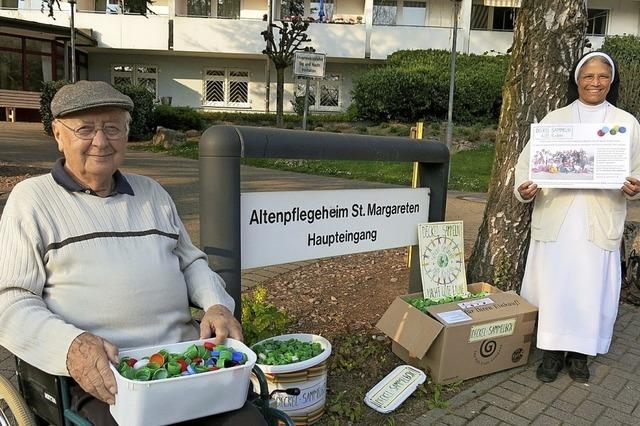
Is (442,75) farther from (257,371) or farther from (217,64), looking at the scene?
(257,371)

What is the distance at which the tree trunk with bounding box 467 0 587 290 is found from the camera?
389 cm

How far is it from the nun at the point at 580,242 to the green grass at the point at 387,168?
7.93m

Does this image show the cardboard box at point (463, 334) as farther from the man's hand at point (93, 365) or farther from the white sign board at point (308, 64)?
the white sign board at point (308, 64)

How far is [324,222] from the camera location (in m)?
3.15

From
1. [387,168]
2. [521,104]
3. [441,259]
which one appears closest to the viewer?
[441,259]

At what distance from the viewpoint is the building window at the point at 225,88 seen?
90.2ft

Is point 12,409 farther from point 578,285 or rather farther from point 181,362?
point 578,285

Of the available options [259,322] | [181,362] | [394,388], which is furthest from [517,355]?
[181,362]

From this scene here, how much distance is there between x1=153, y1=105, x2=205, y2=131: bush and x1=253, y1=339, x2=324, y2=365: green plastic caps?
18135 mm

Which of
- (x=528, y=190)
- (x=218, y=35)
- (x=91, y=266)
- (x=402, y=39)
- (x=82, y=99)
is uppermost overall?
(x=402, y=39)

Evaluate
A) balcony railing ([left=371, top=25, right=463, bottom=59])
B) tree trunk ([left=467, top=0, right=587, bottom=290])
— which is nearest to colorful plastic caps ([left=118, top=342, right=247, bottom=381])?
tree trunk ([left=467, top=0, right=587, bottom=290])

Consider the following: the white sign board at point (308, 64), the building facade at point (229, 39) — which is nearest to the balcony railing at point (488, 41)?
the building facade at point (229, 39)

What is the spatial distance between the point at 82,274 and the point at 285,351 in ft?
3.72

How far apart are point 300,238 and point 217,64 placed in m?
26.0
